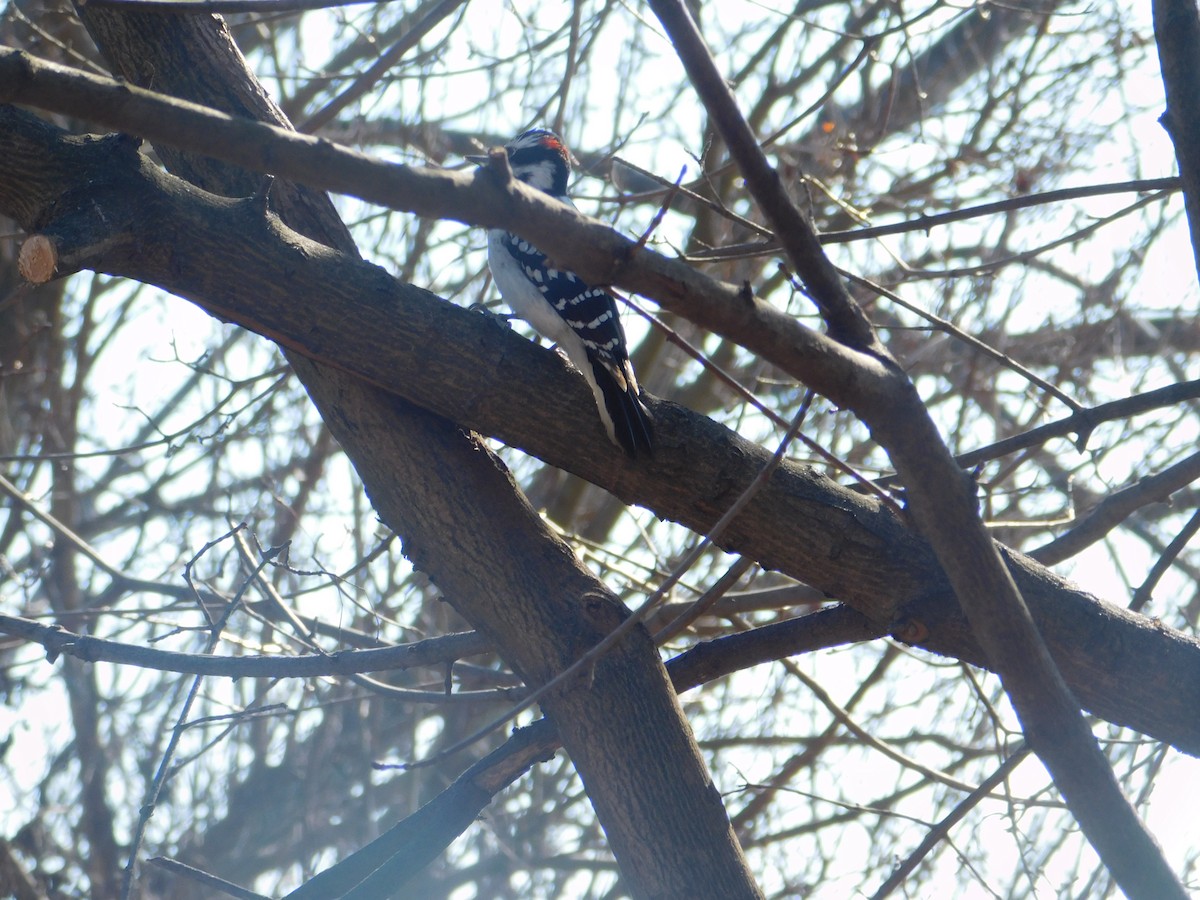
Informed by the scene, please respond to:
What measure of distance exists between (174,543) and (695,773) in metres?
5.44

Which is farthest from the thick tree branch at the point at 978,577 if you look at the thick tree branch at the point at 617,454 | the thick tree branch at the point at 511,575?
the thick tree branch at the point at 511,575

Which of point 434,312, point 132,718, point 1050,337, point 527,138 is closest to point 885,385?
point 434,312

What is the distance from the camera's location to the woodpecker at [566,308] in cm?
301

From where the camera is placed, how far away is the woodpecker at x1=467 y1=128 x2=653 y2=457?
3.01m

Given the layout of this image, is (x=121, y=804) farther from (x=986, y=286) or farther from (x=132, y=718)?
(x=986, y=286)

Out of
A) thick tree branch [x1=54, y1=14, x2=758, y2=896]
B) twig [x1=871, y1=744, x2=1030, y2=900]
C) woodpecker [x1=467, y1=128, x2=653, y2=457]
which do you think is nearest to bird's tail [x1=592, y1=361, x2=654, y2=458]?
woodpecker [x1=467, y1=128, x2=653, y2=457]

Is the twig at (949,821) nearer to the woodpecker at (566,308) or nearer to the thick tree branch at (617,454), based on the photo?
the thick tree branch at (617,454)

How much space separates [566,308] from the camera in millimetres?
4172

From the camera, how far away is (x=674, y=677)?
135 inches

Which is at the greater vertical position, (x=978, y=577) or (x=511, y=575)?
→ (x=511, y=575)

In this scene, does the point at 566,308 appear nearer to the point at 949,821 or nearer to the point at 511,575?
the point at 511,575

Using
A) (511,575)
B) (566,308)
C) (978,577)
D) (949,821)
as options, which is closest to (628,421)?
(511,575)

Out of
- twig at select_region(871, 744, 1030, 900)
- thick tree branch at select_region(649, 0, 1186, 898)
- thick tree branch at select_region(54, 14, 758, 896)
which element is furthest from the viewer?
twig at select_region(871, 744, 1030, 900)

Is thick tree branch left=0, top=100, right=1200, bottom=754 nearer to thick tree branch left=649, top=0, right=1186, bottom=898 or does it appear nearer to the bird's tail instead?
the bird's tail
